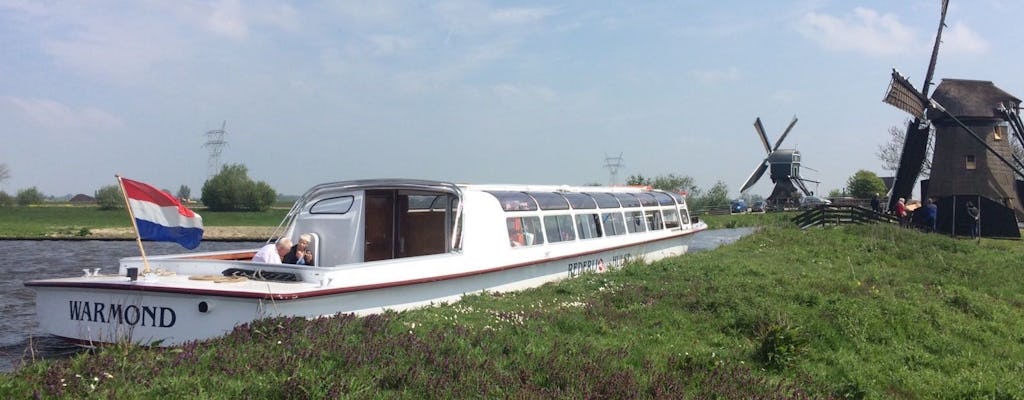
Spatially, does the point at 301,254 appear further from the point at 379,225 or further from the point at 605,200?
the point at 605,200

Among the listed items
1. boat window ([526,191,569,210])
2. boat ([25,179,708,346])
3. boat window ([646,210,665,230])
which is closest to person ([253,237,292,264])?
boat ([25,179,708,346])

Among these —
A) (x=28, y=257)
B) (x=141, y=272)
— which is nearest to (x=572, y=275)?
(x=141, y=272)

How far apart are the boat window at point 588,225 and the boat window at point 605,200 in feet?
1.75

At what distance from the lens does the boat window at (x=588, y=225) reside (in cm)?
1711

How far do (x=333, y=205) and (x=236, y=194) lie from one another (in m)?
70.6

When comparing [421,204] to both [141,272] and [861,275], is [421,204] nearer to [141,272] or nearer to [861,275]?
[141,272]

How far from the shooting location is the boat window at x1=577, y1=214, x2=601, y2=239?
56.1ft

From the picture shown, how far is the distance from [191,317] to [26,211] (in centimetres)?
7460

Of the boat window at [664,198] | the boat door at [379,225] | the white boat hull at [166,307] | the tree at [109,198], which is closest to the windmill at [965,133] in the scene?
the boat window at [664,198]

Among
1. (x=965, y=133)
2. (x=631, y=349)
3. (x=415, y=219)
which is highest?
(x=965, y=133)

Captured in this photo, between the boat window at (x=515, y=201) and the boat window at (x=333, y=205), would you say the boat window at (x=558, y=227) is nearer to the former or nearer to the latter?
the boat window at (x=515, y=201)

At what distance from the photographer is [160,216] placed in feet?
34.8

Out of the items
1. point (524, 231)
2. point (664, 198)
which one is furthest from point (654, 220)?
point (524, 231)

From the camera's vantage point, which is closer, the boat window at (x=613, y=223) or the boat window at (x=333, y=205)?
the boat window at (x=333, y=205)
